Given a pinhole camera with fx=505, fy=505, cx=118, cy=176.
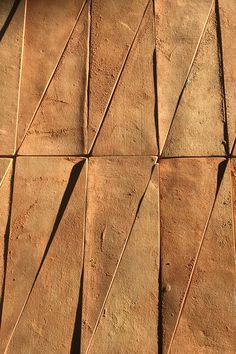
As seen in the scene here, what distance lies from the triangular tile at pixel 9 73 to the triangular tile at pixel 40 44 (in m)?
0.04

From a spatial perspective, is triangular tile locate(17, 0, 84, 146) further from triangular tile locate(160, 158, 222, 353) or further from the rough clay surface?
triangular tile locate(160, 158, 222, 353)

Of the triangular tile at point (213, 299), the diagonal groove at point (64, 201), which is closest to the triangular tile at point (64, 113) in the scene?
the diagonal groove at point (64, 201)

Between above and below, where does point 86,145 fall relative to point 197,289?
above

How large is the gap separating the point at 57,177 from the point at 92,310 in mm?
857

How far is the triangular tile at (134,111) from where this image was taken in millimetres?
3260

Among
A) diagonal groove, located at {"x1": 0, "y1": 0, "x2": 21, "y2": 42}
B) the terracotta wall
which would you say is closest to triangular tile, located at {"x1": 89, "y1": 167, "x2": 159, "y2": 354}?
the terracotta wall

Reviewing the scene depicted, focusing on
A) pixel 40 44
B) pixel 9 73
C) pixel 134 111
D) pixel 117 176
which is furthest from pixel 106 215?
pixel 40 44

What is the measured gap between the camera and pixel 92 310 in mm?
2951

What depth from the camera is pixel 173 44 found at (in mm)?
3480

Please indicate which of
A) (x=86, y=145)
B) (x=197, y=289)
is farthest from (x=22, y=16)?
(x=197, y=289)

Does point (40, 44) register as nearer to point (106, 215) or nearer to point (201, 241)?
point (106, 215)

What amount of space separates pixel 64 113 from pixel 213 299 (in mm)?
1517

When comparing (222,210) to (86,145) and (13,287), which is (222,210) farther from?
(13,287)

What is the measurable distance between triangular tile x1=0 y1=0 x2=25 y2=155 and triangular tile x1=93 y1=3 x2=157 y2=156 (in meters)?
0.59
